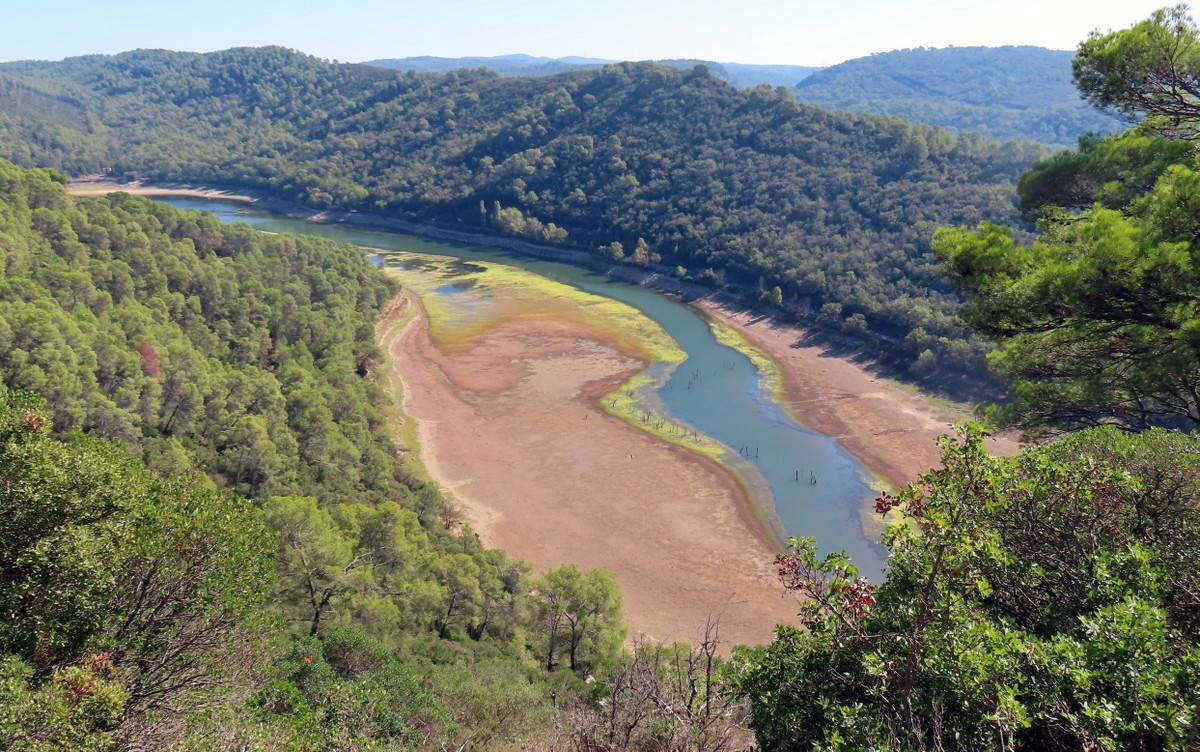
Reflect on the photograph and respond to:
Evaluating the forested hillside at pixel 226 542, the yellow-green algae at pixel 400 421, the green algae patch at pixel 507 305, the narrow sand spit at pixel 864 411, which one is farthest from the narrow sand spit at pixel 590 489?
the narrow sand spit at pixel 864 411

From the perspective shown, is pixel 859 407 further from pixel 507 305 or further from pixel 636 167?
pixel 636 167

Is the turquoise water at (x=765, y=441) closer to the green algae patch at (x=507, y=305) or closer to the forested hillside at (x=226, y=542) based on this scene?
the green algae patch at (x=507, y=305)

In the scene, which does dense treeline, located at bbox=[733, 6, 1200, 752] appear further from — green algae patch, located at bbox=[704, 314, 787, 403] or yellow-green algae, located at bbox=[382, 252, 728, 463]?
green algae patch, located at bbox=[704, 314, 787, 403]

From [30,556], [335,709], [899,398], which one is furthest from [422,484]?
[899,398]

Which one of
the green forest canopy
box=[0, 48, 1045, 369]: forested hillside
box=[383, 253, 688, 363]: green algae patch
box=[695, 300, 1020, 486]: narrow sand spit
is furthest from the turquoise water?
the green forest canopy

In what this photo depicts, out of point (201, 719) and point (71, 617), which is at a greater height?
point (71, 617)

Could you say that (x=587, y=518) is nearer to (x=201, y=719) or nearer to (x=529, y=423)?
(x=529, y=423)

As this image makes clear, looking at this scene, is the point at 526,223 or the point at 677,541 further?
the point at 526,223

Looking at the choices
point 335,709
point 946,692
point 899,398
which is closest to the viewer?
point 946,692
